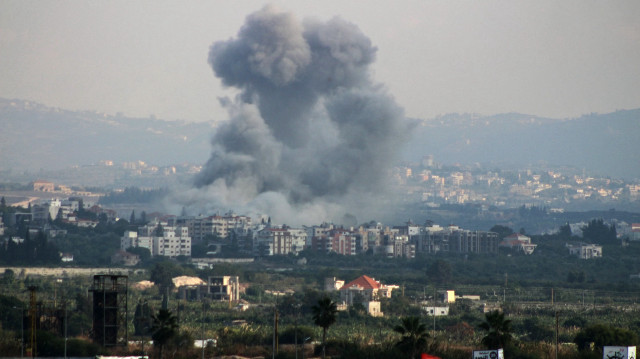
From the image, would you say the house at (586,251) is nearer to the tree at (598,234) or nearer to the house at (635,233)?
the tree at (598,234)

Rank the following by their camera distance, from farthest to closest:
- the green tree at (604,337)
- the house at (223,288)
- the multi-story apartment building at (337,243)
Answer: the multi-story apartment building at (337,243)
the house at (223,288)
the green tree at (604,337)

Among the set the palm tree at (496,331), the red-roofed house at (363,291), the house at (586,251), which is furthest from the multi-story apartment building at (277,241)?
the palm tree at (496,331)

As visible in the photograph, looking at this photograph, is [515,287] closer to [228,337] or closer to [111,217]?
[228,337]

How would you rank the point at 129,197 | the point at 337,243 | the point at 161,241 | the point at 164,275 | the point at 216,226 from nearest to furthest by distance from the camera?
the point at 164,275 < the point at 161,241 < the point at 337,243 < the point at 216,226 < the point at 129,197

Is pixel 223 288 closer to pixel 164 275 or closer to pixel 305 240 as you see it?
pixel 164 275

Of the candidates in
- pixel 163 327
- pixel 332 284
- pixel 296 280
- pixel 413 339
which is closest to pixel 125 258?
pixel 296 280

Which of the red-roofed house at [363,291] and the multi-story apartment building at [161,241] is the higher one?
the multi-story apartment building at [161,241]
